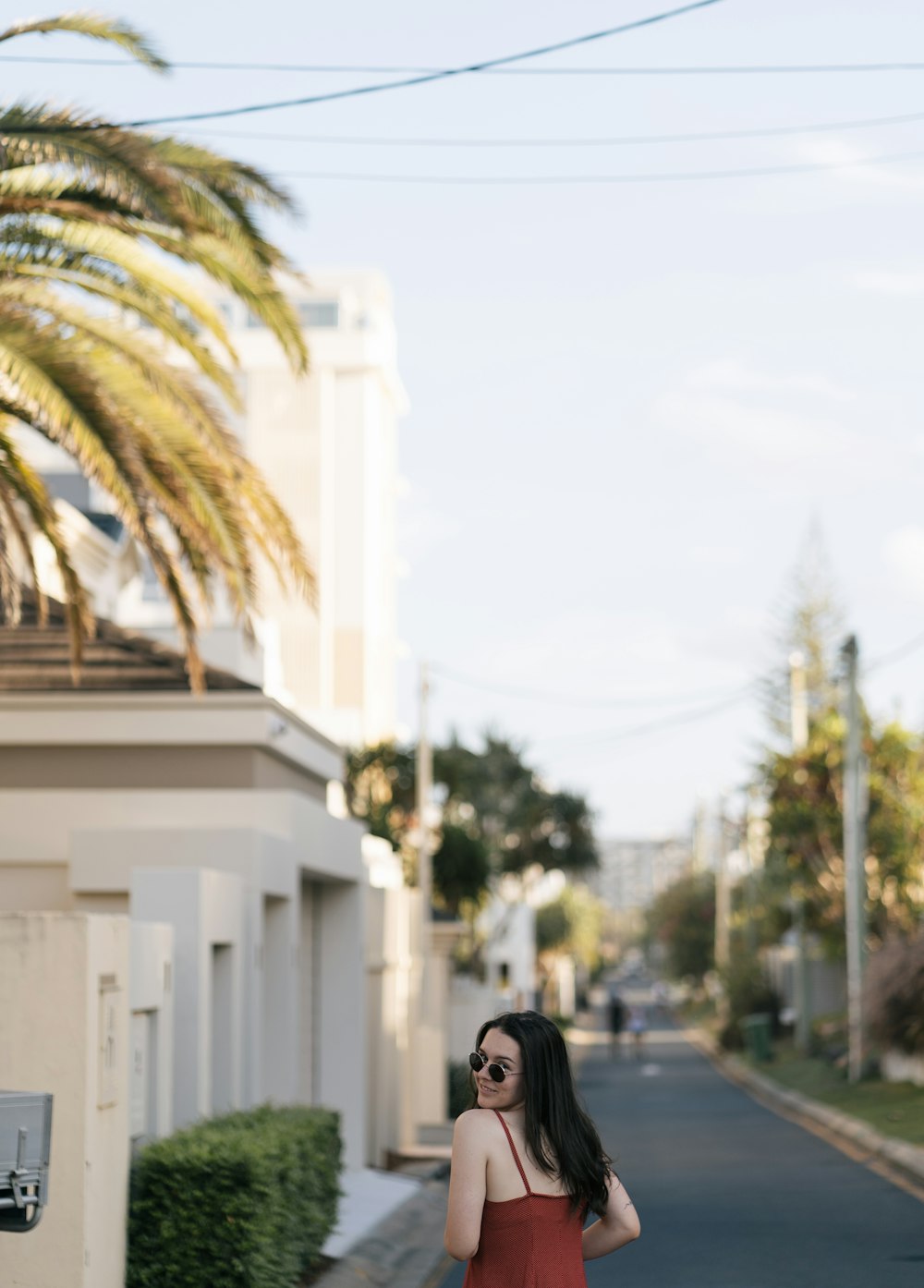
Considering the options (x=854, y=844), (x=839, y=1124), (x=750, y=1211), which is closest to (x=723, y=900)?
(x=854, y=844)

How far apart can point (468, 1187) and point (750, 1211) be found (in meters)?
12.6

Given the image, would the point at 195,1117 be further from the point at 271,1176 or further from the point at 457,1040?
the point at 457,1040

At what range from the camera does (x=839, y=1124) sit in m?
26.9

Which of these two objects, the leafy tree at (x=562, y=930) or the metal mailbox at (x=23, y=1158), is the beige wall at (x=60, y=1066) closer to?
the metal mailbox at (x=23, y=1158)

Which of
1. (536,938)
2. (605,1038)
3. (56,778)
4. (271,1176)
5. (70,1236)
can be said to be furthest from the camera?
(536,938)

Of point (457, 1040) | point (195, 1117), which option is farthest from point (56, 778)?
point (457, 1040)

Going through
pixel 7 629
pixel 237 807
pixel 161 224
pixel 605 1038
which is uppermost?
pixel 161 224

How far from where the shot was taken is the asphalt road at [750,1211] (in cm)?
1328

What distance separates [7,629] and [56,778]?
1551 mm

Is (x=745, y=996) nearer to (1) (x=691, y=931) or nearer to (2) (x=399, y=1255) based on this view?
(1) (x=691, y=931)

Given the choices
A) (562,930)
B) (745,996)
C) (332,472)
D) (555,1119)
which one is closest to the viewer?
(555,1119)

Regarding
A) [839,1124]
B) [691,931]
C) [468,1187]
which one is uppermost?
[691,931]

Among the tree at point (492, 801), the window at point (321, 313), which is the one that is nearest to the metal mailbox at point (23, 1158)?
the tree at point (492, 801)

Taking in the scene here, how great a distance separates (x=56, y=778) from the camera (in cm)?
1709
